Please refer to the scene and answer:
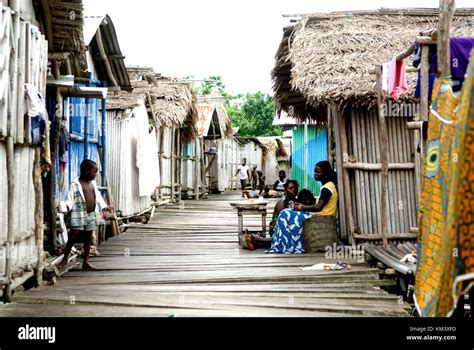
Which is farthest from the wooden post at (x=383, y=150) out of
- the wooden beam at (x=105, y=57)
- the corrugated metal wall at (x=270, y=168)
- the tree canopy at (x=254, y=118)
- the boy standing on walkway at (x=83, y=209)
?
the tree canopy at (x=254, y=118)

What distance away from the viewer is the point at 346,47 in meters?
8.48

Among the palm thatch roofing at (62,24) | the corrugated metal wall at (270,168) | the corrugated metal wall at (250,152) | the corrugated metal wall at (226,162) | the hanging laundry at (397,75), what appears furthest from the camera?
the corrugated metal wall at (270,168)

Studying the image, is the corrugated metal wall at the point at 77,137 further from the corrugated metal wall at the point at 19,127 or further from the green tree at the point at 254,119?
the green tree at the point at 254,119

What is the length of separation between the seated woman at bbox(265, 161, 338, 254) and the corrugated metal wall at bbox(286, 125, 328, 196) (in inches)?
185

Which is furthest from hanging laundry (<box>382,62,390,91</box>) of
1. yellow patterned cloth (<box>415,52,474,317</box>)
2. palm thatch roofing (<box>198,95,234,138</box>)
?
palm thatch roofing (<box>198,95,234,138</box>)

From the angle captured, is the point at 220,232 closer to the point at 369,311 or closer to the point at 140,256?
the point at 140,256

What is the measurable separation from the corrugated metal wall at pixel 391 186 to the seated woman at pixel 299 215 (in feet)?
1.32

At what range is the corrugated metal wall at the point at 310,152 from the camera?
1519 centimetres

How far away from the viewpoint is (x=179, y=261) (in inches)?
301

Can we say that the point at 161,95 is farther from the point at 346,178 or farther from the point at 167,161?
the point at 346,178

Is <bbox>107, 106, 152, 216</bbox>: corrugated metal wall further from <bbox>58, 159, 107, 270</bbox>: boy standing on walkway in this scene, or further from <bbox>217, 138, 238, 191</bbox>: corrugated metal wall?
<bbox>217, 138, 238, 191</bbox>: corrugated metal wall

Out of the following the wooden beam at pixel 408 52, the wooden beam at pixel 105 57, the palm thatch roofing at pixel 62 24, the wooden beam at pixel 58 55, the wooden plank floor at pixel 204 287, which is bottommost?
the wooden plank floor at pixel 204 287

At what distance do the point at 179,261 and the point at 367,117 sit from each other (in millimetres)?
3357
